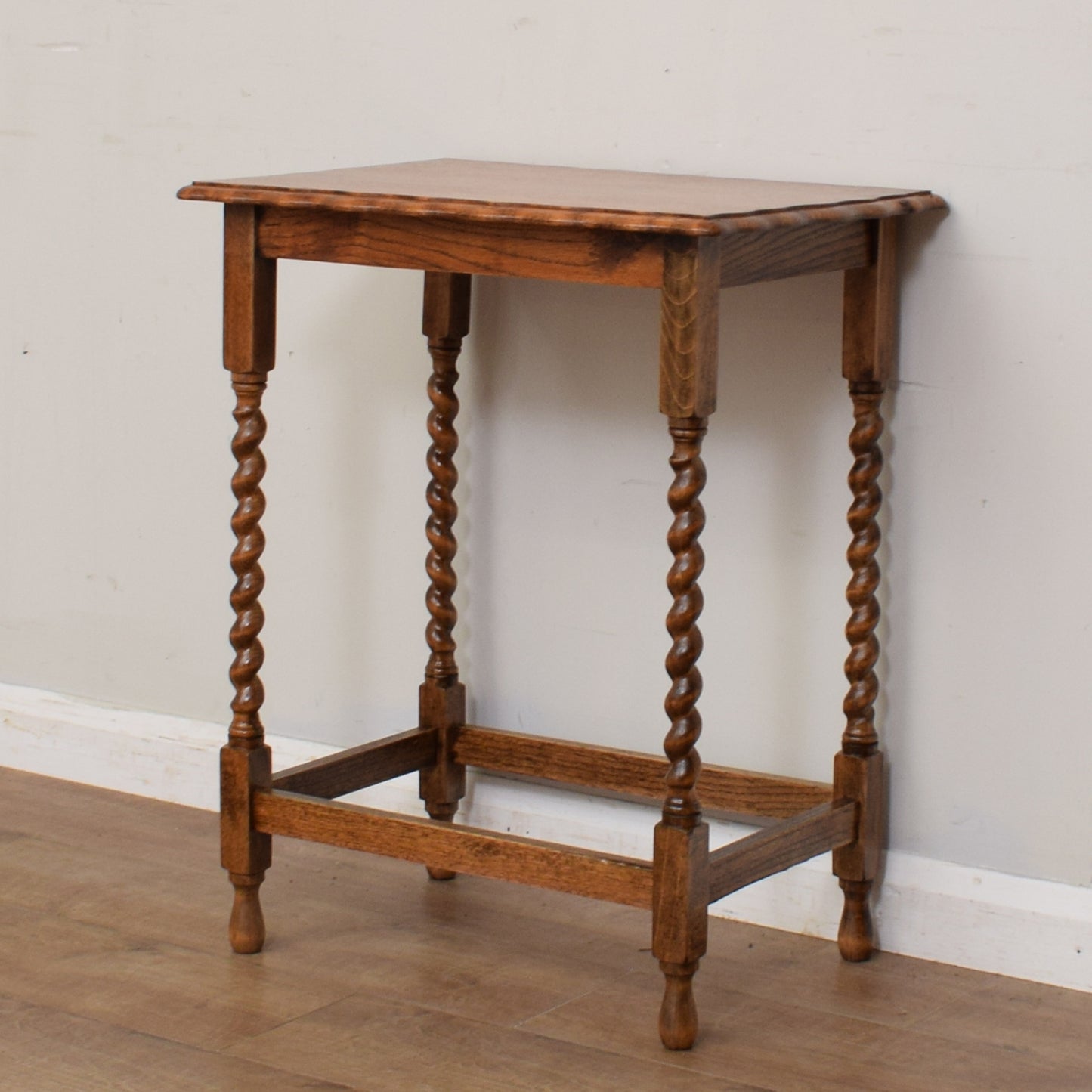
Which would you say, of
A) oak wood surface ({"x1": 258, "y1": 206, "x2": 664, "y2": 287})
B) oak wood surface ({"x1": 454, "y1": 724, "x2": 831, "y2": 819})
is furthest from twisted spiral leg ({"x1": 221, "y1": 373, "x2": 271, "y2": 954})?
oak wood surface ({"x1": 454, "y1": 724, "x2": 831, "y2": 819})

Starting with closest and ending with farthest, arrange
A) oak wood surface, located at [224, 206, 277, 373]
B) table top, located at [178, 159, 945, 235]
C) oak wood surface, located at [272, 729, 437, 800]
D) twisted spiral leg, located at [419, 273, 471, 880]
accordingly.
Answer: table top, located at [178, 159, 945, 235]
oak wood surface, located at [224, 206, 277, 373]
oak wood surface, located at [272, 729, 437, 800]
twisted spiral leg, located at [419, 273, 471, 880]

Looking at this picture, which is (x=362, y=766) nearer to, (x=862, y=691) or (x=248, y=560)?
(x=248, y=560)

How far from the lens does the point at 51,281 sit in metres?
3.22

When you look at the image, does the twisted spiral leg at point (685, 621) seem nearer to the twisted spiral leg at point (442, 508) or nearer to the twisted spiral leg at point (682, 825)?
the twisted spiral leg at point (682, 825)

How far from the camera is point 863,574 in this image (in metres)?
2.47

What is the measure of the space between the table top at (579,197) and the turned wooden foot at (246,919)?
88cm

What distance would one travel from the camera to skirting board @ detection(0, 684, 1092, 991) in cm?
247

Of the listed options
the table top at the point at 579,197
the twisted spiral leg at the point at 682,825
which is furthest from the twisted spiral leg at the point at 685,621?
the table top at the point at 579,197

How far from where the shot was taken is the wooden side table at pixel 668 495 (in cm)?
212

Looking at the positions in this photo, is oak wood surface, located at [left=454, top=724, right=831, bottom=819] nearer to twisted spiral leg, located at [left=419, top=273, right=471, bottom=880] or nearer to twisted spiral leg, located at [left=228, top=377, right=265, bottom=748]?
twisted spiral leg, located at [left=419, top=273, right=471, bottom=880]

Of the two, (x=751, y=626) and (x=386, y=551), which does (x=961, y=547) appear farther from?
(x=386, y=551)

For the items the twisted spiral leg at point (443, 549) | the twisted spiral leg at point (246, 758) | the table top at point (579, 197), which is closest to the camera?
the table top at point (579, 197)

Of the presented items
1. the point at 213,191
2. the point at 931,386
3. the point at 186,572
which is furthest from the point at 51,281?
the point at 931,386

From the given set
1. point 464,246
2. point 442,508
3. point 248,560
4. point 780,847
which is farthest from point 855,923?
point 464,246
